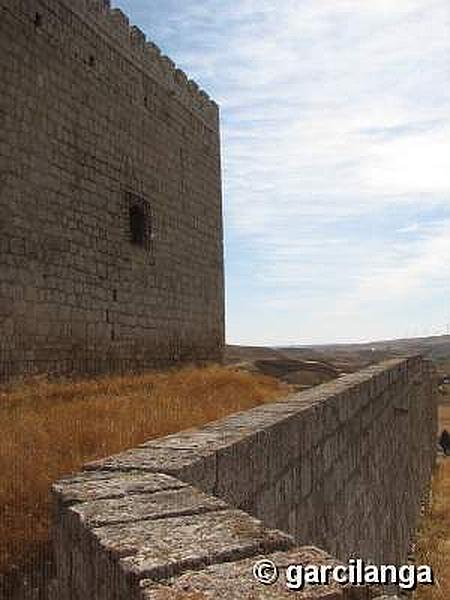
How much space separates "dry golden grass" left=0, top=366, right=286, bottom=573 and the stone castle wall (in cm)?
68

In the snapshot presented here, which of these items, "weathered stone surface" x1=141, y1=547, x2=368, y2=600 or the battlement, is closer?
"weathered stone surface" x1=141, y1=547, x2=368, y2=600

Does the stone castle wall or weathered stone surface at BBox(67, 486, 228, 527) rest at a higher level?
the stone castle wall

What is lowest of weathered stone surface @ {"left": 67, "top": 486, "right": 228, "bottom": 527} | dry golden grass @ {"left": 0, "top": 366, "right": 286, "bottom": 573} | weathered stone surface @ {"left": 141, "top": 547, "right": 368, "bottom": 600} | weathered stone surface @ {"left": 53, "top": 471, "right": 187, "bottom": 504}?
dry golden grass @ {"left": 0, "top": 366, "right": 286, "bottom": 573}

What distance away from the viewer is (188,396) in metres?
9.85

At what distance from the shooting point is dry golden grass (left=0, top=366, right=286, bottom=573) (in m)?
4.48

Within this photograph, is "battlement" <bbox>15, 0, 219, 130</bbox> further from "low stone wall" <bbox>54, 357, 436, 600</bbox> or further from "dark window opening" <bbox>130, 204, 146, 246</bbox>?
"low stone wall" <bbox>54, 357, 436, 600</bbox>

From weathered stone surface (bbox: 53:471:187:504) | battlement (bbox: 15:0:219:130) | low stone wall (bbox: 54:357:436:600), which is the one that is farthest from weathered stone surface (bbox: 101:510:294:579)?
battlement (bbox: 15:0:219:130)

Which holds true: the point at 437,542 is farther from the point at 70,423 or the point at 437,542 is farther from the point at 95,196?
the point at 95,196

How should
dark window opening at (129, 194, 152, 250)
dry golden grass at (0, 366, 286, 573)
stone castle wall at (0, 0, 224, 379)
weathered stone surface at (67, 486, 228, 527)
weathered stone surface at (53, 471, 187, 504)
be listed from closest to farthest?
1. weathered stone surface at (67, 486, 228, 527)
2. weathered stone surface at (53, 471, 187, 504)
3. dry golden grass at (0, 366, 286, 573)
4. stone castle wall at (0, 0, 224, 379)
5. dark window opening at (129, 194, 152, 250)

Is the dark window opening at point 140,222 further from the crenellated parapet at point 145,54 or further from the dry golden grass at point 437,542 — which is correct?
the dry golden grass at point 437,542

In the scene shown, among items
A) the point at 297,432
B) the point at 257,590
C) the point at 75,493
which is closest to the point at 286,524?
the point at 297,432

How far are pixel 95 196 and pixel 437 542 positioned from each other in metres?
7.88

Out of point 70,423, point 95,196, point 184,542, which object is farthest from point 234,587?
point 95,196

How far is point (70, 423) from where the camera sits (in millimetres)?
6676
